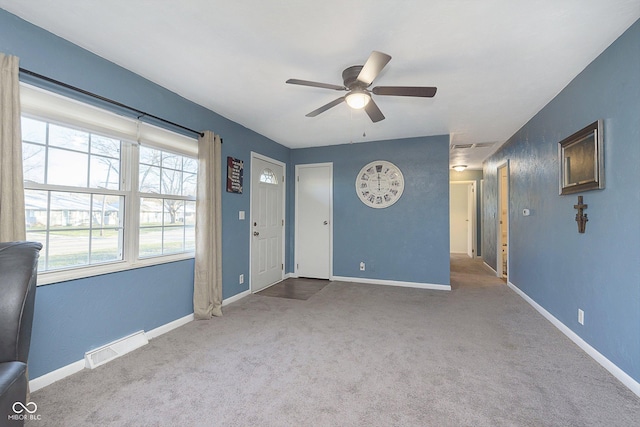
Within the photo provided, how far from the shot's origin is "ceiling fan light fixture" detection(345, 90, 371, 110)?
88.7 inches

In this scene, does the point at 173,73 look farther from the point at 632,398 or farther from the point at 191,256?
the point at 632,398

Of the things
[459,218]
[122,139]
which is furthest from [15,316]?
[459,218]

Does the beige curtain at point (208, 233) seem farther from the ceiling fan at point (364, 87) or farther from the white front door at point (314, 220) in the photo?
the white front door at point (314, 220)

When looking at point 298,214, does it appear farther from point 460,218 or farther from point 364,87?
point 460,218

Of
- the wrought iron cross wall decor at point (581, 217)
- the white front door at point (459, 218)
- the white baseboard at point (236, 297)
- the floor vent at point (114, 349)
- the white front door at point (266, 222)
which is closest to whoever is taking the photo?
the floor vent at point (114, 349)

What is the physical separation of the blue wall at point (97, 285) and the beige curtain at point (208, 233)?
0.14 m

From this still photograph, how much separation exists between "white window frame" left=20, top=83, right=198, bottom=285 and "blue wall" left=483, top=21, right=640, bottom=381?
11.9 feet

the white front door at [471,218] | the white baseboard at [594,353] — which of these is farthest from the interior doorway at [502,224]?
the white front door at [471,218]

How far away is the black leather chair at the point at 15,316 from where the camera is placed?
1.10 metres

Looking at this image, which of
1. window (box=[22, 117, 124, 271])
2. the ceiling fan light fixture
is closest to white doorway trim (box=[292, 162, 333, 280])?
the ceiling fan light fixture

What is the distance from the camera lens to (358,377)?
6.32 feet

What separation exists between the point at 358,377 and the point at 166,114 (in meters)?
2.86

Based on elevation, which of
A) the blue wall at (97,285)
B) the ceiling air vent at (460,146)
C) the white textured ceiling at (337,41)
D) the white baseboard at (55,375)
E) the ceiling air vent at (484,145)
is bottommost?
the white baseboard at (55,375)

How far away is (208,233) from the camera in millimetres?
2959
